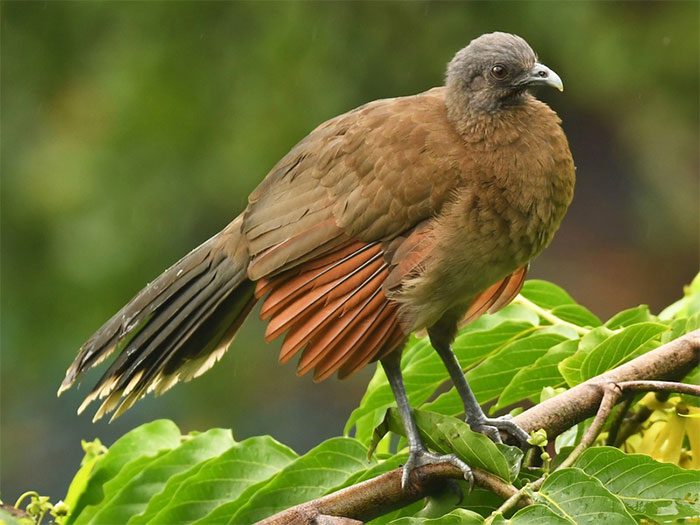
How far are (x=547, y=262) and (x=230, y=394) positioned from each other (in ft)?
9.16

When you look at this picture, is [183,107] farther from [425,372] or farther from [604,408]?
[604,408]

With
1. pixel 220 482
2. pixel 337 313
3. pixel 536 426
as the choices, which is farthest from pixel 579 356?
pixel 220 482

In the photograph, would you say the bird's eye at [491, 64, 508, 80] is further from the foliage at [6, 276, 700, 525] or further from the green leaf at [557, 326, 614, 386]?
the green leaf at [557, 326, 614, 386]

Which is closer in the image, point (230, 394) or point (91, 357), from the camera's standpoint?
point (91, 357)

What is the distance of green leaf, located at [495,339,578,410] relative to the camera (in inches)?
87.1

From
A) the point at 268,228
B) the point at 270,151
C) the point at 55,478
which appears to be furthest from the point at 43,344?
the point at 268,228

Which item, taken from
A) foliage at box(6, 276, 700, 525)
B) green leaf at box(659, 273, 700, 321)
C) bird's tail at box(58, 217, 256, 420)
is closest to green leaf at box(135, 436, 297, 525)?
foliage at box(6, 276, 700, 525)

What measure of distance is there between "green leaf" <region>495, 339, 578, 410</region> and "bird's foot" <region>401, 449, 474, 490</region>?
0.24 meters

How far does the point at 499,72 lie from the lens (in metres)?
2.76

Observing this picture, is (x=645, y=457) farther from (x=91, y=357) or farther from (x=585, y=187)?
(x=585, y=187)

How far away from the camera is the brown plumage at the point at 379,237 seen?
2.53 metres

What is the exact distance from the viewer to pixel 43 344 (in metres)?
6.69

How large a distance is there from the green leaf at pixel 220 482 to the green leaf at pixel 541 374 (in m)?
A: 0.45

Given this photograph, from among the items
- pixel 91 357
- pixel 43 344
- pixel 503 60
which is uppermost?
pixel 43 344
